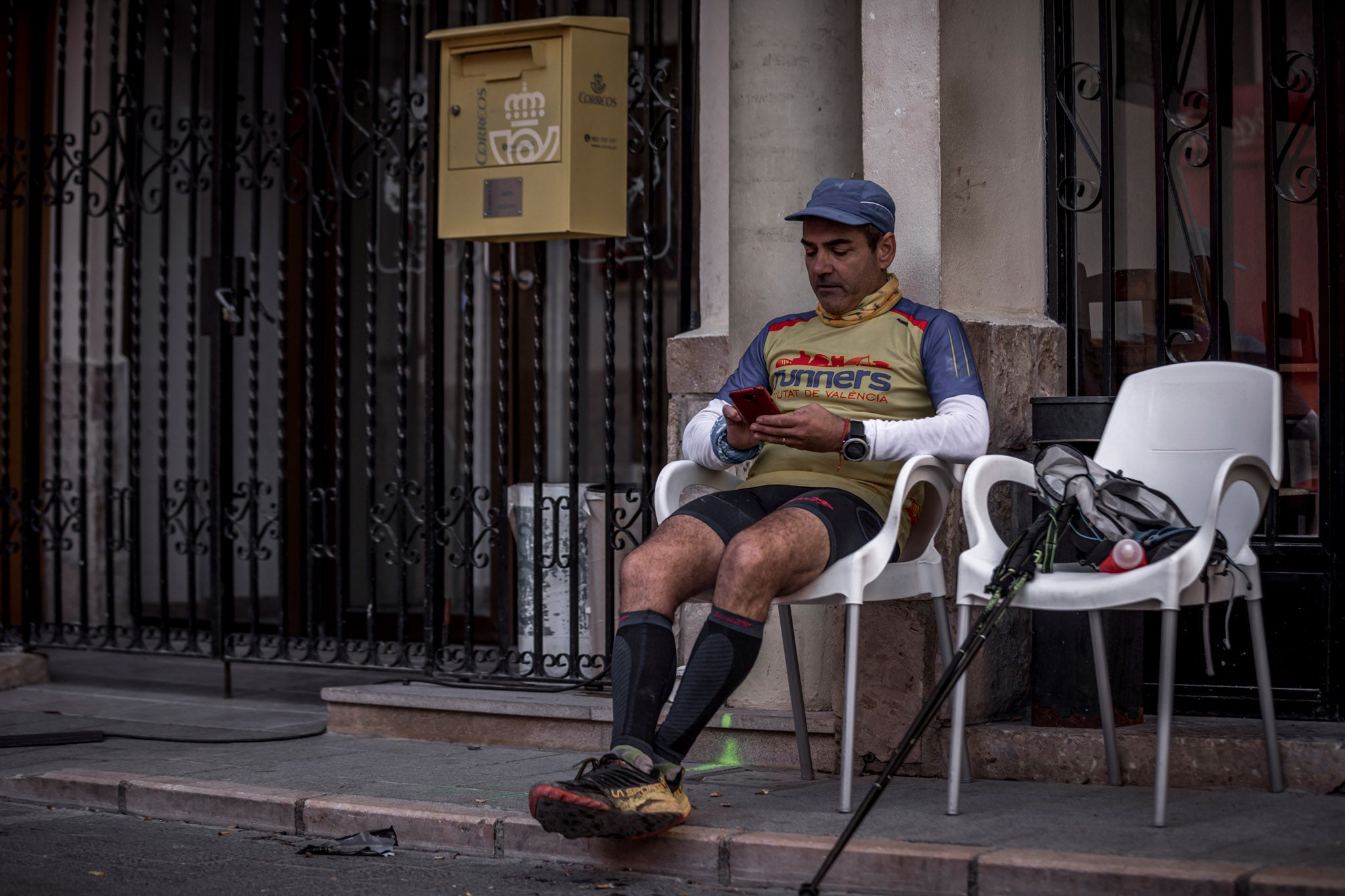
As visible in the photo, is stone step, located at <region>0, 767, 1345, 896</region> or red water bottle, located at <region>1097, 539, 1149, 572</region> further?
red water bottle, located at <region>1097, 539, 1149, 572</region>

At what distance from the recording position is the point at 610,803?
361 centimetres

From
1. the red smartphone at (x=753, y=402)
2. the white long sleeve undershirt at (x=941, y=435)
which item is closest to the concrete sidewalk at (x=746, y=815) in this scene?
the white long sleeve undershirt at (x=941, y=435)

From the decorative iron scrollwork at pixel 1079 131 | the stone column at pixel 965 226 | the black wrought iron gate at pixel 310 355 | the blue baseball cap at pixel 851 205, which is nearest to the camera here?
the blue baseball cap at pixel 851 205

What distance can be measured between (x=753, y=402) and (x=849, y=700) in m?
0.82

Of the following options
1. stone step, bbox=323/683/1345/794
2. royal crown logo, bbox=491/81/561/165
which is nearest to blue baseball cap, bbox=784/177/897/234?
royal crown logo, bbox=491/81/561/165

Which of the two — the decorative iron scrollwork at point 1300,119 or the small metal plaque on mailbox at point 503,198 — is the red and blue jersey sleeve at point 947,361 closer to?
the decorative iron scrollwork at point 1300,119

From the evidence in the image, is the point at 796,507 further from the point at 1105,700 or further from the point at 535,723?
the point at 535,723

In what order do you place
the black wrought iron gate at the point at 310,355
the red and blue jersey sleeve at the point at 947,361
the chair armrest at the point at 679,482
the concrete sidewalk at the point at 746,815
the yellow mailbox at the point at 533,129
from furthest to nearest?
the black wrought iron gate at the point at 310,355 < the yellow mailbox at the point at 533,129 < the chair armrest at the point at 679,482 < the red and blue jersey sleeve at the point at 947,361 < the concrete sidewalk at the point at 746,815

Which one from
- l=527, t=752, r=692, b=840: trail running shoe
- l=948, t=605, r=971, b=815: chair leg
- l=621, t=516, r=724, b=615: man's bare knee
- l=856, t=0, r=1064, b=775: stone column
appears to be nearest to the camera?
l=527, t=752, r=692, b=840: trail running shoe

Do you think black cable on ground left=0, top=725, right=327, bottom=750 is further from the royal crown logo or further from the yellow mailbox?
the royal crown logo

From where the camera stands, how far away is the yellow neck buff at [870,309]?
457 cm

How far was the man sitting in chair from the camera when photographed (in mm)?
3852

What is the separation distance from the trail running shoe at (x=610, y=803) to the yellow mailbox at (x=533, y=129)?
243cm

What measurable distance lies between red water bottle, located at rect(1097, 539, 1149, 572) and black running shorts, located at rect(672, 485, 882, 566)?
2.25ft
